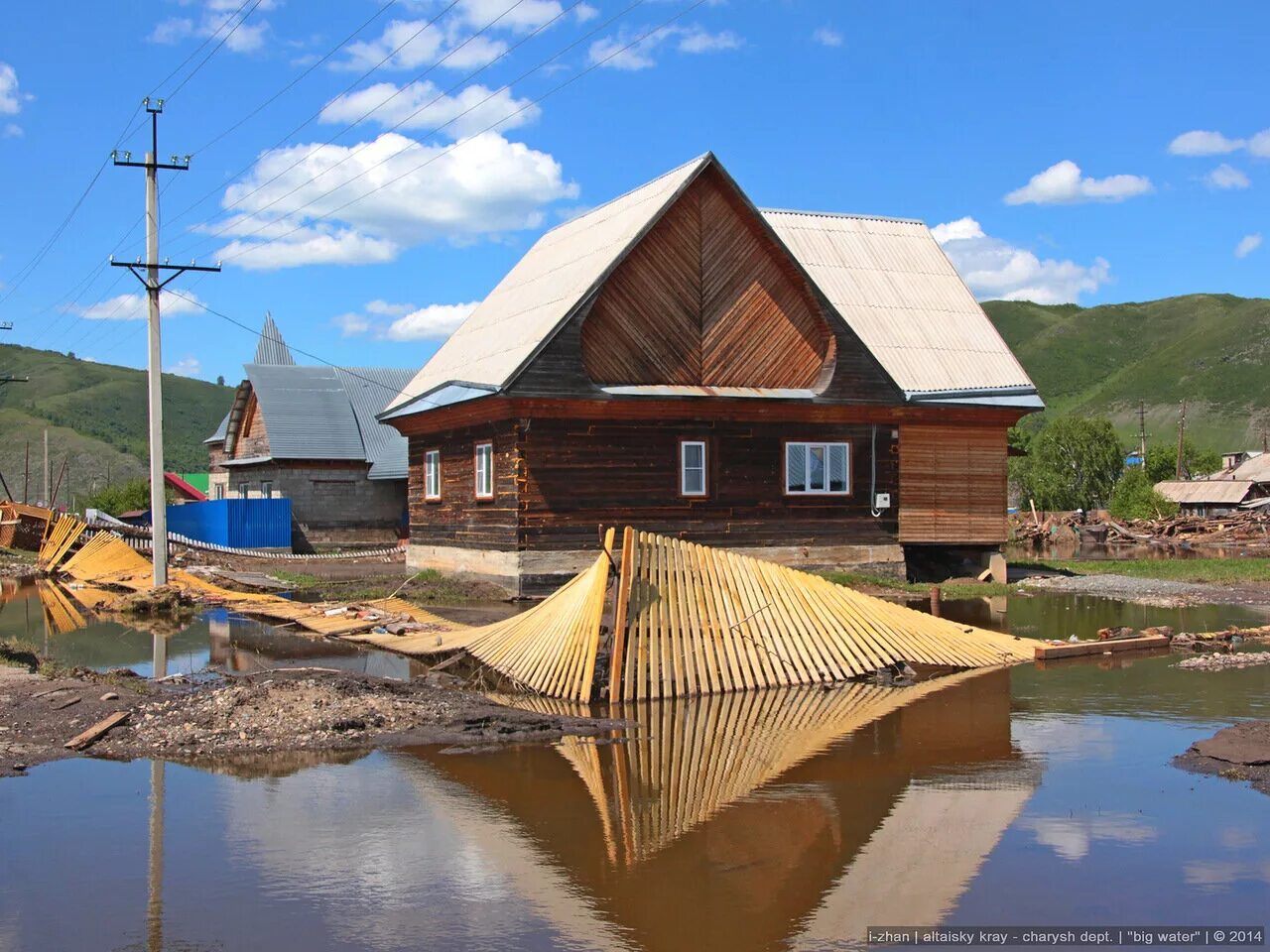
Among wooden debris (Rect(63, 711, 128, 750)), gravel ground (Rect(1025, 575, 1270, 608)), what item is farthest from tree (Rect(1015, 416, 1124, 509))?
wooden debris (Rect(63, 711, 128, 750))

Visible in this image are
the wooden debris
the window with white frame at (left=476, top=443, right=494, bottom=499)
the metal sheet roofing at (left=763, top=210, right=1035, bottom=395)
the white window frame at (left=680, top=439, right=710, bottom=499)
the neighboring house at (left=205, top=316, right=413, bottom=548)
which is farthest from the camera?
the neighboring house at (left=205, top=316, right=413, bottom=548)

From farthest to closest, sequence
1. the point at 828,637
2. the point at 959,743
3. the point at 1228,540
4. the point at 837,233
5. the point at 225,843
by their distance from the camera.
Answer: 1. the point at 1228,540
2. the point at 837,233
3. the point at 828,637
4. the point at 959,743
5. the point at 225,843

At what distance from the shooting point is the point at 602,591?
13.8 meters

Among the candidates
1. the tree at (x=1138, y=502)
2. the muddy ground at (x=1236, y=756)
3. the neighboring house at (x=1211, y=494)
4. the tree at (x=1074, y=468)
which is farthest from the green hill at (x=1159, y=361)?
the muddy ground at (x=1236, y=756)

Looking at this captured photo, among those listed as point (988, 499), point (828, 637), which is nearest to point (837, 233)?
point (988, 499)

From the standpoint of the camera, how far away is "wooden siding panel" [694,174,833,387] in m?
25.5

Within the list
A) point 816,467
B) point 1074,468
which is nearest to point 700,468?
point 816,467

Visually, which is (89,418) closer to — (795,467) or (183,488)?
(183,488)

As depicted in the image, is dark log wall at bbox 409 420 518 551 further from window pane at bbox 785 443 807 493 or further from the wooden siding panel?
window pane at bbox 785 443 807 493

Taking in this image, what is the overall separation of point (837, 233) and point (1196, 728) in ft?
71.0

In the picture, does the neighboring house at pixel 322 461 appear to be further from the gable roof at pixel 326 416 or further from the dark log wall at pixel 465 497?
the dark log wall at pixel 465 497

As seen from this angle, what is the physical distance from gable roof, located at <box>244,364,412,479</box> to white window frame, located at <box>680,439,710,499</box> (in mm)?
17749

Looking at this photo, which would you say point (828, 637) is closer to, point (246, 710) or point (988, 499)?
point (246, 710)

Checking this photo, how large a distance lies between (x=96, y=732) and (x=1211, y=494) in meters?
69.7
